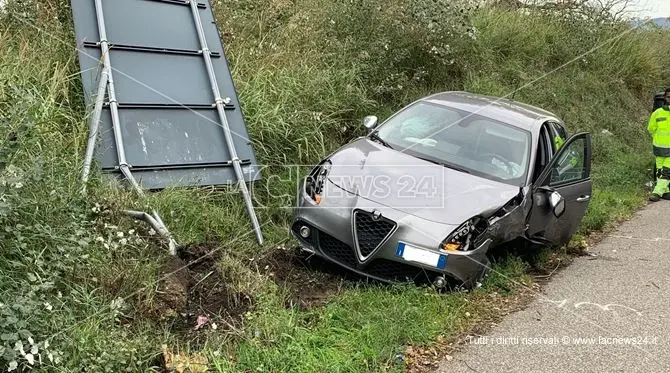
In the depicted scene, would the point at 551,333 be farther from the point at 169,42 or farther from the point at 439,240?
the point at 169,42

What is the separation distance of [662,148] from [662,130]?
303mm

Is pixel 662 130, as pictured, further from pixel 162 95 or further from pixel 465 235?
pixel 162 95

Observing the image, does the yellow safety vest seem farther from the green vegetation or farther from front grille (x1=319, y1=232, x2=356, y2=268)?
front grille (x1=319, y1=232, x2=356, y2=268)

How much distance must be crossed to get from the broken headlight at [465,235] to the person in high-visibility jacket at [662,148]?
21.6 ft

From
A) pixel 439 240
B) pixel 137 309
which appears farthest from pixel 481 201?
pixel 137 309

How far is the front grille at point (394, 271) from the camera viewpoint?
4.66 m

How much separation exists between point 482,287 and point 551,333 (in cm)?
74

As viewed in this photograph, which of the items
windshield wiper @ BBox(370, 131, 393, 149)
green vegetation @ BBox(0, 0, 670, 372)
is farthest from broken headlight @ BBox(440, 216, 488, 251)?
windshield wiper @ BBox(370, 131, 393, 149)

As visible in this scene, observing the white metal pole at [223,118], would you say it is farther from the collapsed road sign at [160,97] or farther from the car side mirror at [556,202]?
the car side mirror at [556,202]

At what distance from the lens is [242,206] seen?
5.93m

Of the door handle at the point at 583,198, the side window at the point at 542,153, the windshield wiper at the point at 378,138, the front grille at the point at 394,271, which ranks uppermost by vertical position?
the windshield wiper at the point at 378,138

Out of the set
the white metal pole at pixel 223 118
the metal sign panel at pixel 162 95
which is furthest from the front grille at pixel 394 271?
the metal sign panel at pixel 162 95

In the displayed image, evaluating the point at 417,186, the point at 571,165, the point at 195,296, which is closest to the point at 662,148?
the point at 571,165

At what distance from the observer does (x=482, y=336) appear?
4434mm
